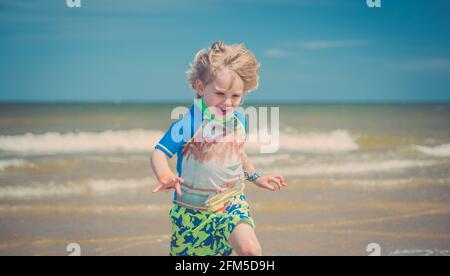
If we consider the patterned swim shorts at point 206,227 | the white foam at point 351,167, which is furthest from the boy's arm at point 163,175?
the white foam at point 351,167

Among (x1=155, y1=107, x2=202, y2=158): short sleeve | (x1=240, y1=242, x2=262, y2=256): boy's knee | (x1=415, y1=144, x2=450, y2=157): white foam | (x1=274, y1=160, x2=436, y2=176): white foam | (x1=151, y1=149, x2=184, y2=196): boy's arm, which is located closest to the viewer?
(x1=151, y1=149, x2=184, y2=196): boy's arm

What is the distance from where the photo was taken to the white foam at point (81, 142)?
9742mm

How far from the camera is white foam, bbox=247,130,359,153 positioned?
33.6ft

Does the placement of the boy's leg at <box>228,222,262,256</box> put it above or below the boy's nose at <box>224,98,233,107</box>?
below

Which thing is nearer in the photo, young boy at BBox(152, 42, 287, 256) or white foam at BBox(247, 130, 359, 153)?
young boy at BBox(152, 42, 287, 256)

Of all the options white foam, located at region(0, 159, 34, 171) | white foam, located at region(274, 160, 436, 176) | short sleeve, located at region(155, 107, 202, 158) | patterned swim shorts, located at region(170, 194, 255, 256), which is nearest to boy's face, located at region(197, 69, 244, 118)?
short sleeve, located at region(155, 107, 202, 158)

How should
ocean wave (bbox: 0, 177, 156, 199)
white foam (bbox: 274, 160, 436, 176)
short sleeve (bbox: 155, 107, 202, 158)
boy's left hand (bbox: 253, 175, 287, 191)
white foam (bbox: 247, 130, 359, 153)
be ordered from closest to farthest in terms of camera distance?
short sleeve (bbox: 155, 107, 202, 158) → boy's left hand (bbox: 253, 175, 287, 191) → ocean wave (bbox: 0, 177, 156, 199) → white foam (bbox: 274, 160, 436, 176) → white foam (bbox: 247, 130, 359, 153)

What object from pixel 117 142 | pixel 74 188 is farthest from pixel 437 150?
pixel 74 188

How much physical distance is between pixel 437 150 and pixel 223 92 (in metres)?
8.36

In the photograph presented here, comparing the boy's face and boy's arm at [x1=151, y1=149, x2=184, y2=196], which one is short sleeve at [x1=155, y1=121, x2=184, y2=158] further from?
the boy's face

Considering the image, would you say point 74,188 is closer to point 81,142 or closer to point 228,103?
point 228,103

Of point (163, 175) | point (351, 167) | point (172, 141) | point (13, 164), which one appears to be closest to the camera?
point (163, 175)

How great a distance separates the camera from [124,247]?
14.5 ft

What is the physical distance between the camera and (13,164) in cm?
797
